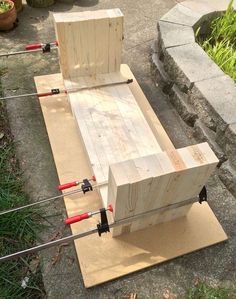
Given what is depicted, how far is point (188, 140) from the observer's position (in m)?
3.71

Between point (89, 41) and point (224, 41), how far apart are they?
1.93m

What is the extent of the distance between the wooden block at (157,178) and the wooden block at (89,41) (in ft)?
6.20

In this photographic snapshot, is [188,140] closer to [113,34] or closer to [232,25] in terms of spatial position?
[113,34]

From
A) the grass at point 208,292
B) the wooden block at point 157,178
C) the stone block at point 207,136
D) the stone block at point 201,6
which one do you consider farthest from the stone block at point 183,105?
the grass at point 208,292

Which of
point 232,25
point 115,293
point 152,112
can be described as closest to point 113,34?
point 152,112

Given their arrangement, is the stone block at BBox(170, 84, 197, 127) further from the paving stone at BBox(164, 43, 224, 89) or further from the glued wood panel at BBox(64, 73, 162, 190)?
the glued wood panel at BBox(64, 73, 162, 190)

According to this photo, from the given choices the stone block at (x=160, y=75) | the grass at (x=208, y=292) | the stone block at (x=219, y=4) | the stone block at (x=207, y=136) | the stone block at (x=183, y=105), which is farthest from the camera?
the stone block at (x=219, y=4)

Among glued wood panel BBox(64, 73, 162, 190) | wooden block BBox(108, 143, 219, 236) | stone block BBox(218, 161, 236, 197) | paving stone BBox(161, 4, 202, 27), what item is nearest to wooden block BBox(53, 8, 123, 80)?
glued wood panel BBox(64, 73, 162, 190)

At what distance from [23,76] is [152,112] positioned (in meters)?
1.84

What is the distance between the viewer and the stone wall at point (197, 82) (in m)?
3.16

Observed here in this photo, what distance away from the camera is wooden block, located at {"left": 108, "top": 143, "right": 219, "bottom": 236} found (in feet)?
6.86

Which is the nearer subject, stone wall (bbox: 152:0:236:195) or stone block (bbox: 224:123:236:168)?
stone block (bbox: 224:123:236:168)

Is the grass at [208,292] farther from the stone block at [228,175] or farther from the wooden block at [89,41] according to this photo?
the wooden block at [89,41]

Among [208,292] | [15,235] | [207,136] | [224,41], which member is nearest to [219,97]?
[207,136]
